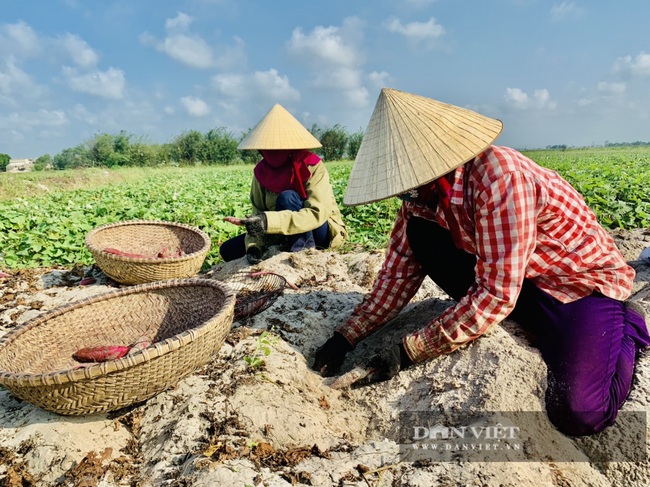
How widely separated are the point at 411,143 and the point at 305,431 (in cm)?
123

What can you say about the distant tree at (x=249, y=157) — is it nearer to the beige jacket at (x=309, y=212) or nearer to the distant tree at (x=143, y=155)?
the distant tree at (x=143, y=155)

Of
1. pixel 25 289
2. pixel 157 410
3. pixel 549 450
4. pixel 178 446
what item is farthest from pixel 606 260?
pixel 25 289

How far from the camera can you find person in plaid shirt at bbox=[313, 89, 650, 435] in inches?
69.4

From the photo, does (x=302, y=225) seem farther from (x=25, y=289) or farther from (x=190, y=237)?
(x=25, y=289)

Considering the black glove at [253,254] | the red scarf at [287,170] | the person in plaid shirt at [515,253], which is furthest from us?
the black glove at [253,254]

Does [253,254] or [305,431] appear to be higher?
[253,254]

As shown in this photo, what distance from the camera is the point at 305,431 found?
1.90 meters

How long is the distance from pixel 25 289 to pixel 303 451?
334 centimetres

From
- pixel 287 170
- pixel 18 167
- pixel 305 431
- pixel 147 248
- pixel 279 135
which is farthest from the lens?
pixel 18 167

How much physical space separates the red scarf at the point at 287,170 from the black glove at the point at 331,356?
5.96ft

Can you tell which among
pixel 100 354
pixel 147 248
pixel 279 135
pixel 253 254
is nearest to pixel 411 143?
pixel 100 354

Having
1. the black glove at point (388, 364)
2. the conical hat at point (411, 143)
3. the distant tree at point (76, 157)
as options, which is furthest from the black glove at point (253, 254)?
the distant tree at point (76, 157)

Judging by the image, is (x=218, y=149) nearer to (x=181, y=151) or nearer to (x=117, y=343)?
(x=181, y=151)

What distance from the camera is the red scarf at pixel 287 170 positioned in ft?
12.8
